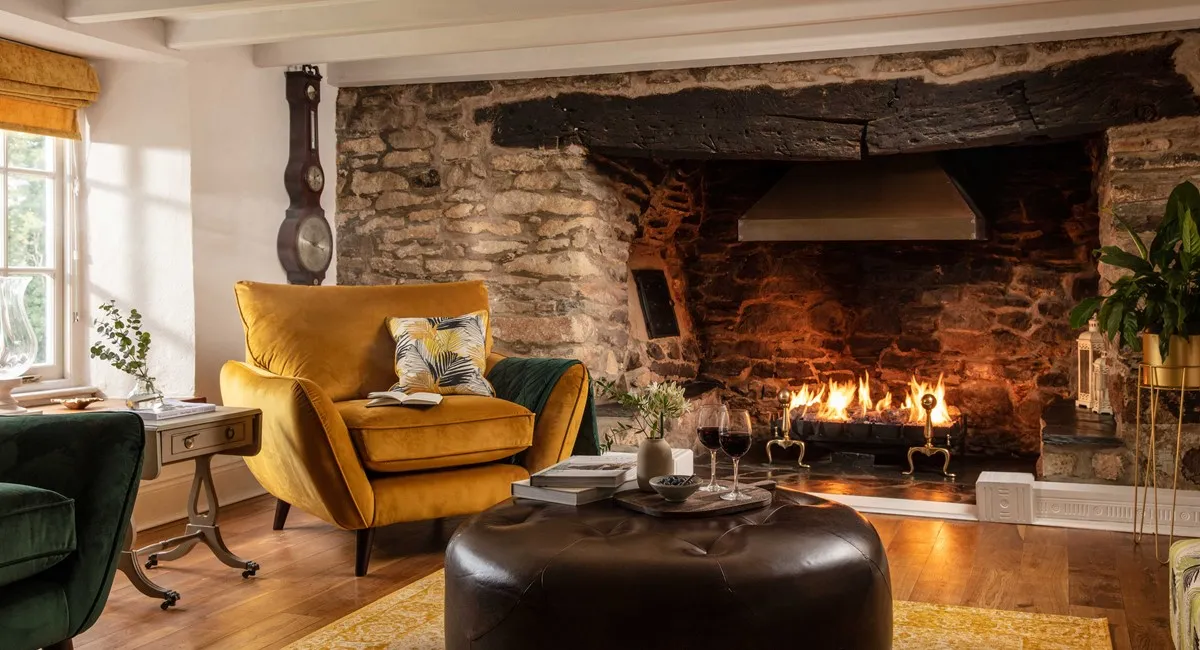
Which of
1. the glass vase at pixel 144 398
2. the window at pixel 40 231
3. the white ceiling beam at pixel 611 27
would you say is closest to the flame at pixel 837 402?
the white ceiling beam at pixel 611 27

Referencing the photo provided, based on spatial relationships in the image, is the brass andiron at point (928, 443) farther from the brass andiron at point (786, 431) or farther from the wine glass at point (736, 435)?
the wine glass at point (736, 435)

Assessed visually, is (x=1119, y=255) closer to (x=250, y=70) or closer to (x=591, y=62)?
(x=591, y=62)

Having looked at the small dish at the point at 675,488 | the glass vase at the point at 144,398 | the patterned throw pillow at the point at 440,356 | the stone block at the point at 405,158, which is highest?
the stone block at the point at 405,158

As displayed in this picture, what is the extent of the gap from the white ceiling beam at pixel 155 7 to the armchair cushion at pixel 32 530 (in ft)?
6.83

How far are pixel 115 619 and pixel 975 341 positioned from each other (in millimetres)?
4378

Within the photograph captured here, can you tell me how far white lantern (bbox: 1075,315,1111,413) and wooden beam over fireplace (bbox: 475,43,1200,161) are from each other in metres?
0.95

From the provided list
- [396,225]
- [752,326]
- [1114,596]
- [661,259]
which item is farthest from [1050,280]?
[396,225]

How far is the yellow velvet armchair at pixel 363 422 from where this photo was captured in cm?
342

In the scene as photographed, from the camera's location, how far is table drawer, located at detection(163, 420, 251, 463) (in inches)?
127

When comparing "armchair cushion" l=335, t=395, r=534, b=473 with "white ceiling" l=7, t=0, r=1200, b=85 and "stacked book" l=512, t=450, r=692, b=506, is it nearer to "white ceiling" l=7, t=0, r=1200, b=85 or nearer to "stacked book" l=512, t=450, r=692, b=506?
"stacked book" l=512, t=450, r=692, b=506

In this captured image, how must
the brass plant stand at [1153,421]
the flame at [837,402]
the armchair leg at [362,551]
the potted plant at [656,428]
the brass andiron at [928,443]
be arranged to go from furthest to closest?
1. the flame at [837,402]
2. the brass andiron at [928,443]
3. the brass plant stand at [1153,421]
4. the armchair leg at [362,551]
5. the potted plant at [656,428]

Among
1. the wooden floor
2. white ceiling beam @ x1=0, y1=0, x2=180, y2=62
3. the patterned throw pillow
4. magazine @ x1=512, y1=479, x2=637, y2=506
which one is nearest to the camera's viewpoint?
magazine @ x1=512, y1=479, x2=637, y2=506

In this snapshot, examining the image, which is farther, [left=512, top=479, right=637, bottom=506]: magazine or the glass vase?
the glass vase

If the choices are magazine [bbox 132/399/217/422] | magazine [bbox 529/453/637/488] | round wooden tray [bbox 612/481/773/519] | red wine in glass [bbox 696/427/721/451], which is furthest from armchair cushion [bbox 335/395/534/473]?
red wine in glass [bbox 696/427/721/451]
